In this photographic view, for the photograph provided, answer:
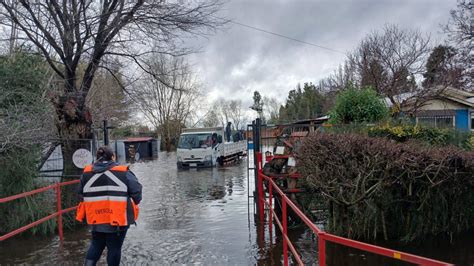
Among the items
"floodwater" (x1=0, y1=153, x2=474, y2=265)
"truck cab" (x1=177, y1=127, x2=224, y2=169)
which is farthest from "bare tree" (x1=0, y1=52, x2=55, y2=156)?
"truck cab" (x1=177, y1=127, x2=224, y2=169)

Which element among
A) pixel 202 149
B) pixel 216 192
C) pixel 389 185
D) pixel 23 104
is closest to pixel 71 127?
pixel 23 104

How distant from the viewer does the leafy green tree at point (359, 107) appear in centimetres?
1180

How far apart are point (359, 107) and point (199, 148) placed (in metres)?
12.0

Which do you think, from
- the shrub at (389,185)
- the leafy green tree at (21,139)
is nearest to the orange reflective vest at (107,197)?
the shrub at (389,185)

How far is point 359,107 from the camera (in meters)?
11.8

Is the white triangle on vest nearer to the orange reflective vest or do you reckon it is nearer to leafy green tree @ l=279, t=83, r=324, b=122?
the orange reflective vest

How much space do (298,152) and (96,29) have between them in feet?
17.0

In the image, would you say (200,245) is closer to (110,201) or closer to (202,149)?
(110,201)

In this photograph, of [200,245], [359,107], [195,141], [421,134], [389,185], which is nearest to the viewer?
[389,185]

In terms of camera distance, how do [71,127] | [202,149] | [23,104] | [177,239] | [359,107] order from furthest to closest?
[202,149] < [359,107] < [71,127] < [23,104] < [177,239]

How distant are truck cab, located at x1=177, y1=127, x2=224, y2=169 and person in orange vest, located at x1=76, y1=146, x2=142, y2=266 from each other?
56.4 ft

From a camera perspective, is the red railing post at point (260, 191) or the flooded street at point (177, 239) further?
the red railing post at point (260, 191)

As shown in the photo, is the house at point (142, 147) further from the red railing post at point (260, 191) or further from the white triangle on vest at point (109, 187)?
the white triangle on vest at point (109, 187)

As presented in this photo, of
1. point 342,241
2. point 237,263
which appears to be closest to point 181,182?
point 237,263
